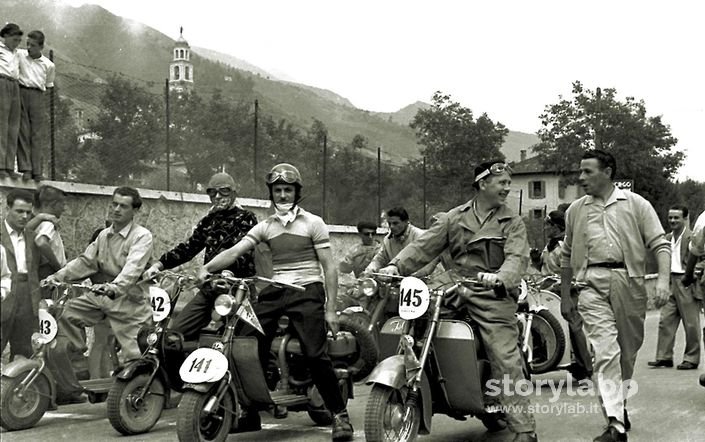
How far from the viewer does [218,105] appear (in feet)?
60.3

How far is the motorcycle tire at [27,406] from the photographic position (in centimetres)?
666

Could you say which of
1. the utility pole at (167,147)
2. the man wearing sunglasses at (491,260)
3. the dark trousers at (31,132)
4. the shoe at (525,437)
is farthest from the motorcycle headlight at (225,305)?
the utility pole at (167,147)

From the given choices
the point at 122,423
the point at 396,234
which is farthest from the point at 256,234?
the point at 396,234

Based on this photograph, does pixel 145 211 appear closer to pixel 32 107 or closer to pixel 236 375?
pixel 32 107

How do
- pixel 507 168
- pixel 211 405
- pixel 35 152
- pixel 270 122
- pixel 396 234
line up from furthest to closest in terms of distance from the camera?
pixel 270 122
pixel 35 152
pixel 396 234
pixel 507 168
pixel 211 405

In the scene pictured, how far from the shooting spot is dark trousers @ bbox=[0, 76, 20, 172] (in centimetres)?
1082

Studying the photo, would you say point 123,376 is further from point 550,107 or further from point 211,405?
point 550,107

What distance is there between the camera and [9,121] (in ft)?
36.1

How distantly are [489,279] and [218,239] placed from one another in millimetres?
2824

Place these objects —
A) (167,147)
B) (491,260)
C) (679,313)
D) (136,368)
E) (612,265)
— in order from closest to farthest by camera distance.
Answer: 1. (491,260)
2. (612,265)
3. (136,368)
4. (679,313)
5. (167,147)

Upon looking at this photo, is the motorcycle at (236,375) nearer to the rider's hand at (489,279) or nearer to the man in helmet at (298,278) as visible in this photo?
the man in helmet at (298,278)

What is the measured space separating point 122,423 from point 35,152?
5.43 m

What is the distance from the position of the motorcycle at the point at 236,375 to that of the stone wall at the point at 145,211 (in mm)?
4887

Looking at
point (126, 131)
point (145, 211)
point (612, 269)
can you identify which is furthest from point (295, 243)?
point (126, 131)
